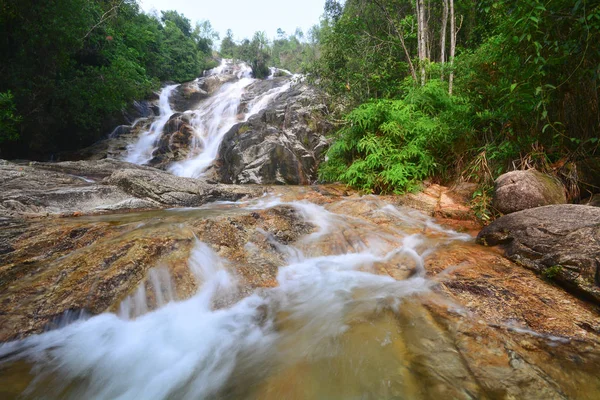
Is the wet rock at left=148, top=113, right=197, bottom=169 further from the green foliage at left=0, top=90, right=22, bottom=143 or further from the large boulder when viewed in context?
the green foliage at left=0, top=90, right=22, bottom=143

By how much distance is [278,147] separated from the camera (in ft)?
31.6

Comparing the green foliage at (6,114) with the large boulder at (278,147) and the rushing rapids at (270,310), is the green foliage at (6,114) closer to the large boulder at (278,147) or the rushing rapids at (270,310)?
the rushing rapids at (270,310)

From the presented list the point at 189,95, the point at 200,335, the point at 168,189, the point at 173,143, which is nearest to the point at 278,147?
the point at 168,189

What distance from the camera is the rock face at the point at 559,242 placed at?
2.46 m

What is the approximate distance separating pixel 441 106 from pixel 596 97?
3882mm

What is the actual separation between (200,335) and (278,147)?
25.7 ft

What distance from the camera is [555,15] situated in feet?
10.6

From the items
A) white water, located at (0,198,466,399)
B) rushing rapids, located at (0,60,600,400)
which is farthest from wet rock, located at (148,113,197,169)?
white water, located at (0,198,466,399)

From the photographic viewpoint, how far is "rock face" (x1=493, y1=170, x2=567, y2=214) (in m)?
3.90

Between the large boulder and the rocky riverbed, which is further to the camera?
the large boulder

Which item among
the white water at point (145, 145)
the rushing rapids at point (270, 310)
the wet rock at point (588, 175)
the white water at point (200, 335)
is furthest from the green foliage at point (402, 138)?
the white water at point (145, 145)

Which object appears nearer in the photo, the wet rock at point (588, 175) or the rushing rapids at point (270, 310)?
the rushing rapids at point (270, 310)

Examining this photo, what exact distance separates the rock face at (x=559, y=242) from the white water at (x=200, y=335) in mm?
1144

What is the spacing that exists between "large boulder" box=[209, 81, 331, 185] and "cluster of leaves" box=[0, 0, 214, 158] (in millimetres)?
5881
